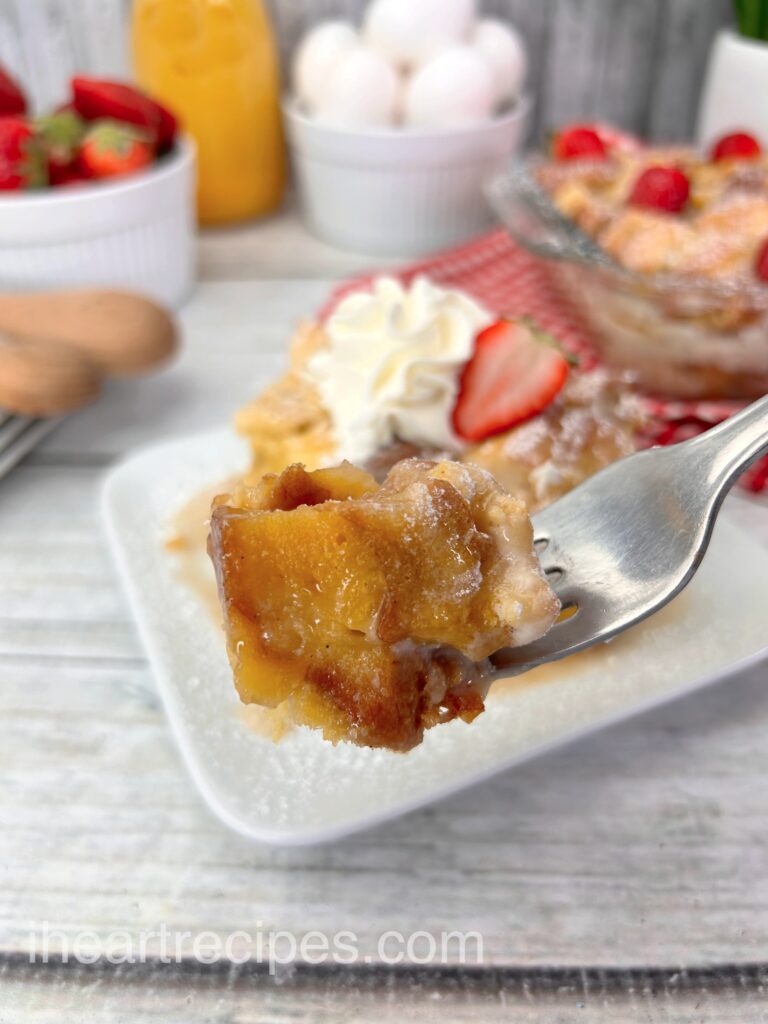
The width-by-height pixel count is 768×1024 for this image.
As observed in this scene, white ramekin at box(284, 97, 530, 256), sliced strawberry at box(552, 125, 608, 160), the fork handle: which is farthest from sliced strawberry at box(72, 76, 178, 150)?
the fork handle

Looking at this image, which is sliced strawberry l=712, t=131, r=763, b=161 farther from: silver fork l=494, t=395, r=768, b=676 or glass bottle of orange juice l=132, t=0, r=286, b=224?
silver fork l=494, t=395, r=768, b=676

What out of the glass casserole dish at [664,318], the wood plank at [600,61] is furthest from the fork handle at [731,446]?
the wood plank at [600,61]

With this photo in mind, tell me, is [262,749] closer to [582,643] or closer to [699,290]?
[582,643]

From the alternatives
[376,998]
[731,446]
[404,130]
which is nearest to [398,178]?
[404,130]

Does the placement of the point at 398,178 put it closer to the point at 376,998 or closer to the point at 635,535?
the point at 635,535

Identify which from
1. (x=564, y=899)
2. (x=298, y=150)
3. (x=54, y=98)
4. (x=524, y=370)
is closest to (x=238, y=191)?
(x=298, y=150)

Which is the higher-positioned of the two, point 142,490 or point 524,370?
point 524,370

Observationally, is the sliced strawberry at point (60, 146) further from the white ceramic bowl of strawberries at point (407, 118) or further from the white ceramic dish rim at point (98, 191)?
the white ceramic bowl of strawberries at point (407, 118)
